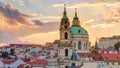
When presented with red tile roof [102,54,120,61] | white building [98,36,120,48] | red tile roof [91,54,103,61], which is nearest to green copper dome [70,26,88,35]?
red tile roof [102,54,120,61]

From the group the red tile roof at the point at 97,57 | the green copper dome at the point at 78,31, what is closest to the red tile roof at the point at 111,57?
the red tile roof at the point at 97,57

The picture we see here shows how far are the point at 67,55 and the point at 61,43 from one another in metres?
1.25

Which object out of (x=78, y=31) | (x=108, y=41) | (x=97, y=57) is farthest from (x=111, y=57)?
(x=108, y=41)

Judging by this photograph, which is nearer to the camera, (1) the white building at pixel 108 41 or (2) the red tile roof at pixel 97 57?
(2) the red tile roof at pixel 97 57

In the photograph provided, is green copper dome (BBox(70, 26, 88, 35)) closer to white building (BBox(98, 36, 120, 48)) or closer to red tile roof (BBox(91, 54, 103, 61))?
red tile roof (BBox(91, 54, 103, 61))

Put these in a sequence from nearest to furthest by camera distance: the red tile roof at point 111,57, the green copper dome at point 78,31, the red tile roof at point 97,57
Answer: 1. the red tile roof at point 97,57
2. the red tile roof at point 111,57
3. the green copper dome at point 78,31

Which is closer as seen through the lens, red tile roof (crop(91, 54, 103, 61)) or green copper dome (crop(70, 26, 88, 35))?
red tile roof (crop(91, 54, 103, 61))

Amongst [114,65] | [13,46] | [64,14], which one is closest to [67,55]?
[64,14]

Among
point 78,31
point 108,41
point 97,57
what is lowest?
point 97,57

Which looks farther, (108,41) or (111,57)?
(108,41)

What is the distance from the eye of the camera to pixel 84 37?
2462 inches

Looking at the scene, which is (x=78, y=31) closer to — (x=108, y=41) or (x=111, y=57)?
(x=111, y=57)

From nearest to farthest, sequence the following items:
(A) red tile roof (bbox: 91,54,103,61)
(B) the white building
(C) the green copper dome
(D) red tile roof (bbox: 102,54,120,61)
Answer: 1. (A) red tile roof (bbox: 91,54,103,61)
2. (D) red tile roof (bbox: 102,54,120,61)
3. (C) the green copper dome
4. (B) the white building

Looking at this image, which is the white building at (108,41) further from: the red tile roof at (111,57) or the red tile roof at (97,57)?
the red tile roof at (97,57)
